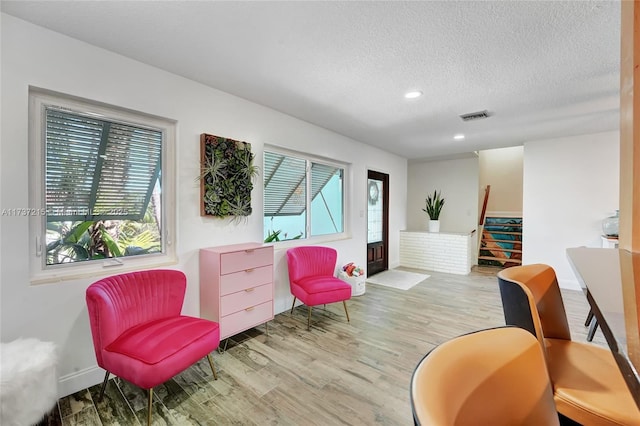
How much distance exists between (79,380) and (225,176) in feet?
6.27

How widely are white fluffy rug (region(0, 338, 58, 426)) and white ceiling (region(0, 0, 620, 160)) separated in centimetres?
201

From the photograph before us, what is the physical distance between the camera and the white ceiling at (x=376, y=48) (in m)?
1.57

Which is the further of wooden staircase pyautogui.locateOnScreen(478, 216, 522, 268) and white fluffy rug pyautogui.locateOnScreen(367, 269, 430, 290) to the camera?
wooden staircase pyautogui.locateOnScreen(478, 216, 522, 268)

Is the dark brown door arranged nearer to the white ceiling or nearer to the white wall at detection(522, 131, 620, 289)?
the white ceiling

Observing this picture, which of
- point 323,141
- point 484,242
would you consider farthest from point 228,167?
point 484,242

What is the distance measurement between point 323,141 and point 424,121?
1.41 metres

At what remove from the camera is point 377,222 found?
539cm

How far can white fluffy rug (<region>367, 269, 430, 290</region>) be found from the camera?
4500 millimetres

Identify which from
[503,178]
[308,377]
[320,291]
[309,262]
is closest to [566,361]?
[308,377]

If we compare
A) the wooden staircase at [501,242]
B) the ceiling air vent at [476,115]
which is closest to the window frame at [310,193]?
the ceiling air vent at [476,115]

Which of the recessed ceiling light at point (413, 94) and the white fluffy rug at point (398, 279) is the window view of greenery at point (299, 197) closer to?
the white fluffy rug at point (398, 279)

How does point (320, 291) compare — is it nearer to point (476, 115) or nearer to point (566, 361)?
point (566, 361)

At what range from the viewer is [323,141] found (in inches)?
153

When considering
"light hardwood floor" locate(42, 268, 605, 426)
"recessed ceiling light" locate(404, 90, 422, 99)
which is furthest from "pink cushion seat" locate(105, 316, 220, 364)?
"recessed ceiling light" locate(404, 90, 422, 99)
